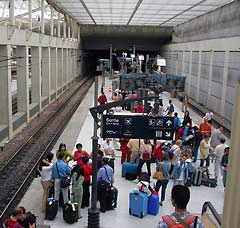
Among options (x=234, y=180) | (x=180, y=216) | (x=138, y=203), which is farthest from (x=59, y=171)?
(x=234, y=180)

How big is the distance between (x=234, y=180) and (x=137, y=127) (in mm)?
7004

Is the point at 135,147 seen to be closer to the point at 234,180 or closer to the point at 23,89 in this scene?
the point at 234,180

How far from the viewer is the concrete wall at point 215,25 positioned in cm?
2197

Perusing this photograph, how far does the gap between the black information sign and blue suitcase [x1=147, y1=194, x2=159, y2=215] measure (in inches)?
55.5

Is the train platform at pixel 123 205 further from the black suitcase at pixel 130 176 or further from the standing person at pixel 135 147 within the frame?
the standing person at pixel 135 147

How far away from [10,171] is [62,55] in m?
23.7

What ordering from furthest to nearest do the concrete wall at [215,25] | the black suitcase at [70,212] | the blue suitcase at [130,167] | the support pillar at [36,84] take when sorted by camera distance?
the support pillar at [36,84]
the concrete wall at [215,25]
the blue suitcase at [130,167]
the black suitcase at [70,212]

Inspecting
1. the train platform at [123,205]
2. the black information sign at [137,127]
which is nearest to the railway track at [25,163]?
the train platform at [123,205]

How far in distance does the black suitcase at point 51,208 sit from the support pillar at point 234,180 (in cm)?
704

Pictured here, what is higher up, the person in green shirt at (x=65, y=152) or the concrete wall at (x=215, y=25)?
the concrete wall at (x=215, y=25)

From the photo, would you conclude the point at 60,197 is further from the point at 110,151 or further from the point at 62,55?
the point at 62,55

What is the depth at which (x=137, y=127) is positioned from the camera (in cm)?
893

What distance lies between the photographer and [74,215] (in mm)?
8477

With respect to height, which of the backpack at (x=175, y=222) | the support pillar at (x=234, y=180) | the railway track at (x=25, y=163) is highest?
the support pillar at (x=234, y=180)
